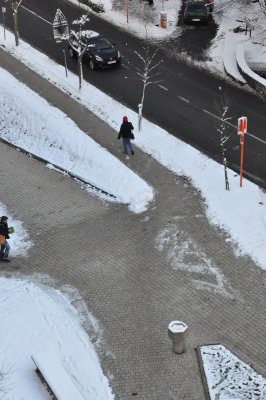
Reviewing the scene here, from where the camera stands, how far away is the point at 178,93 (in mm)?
26688

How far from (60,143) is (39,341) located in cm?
1038

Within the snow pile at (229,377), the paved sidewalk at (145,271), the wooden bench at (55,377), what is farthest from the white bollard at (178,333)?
the wooden bench at (55,377)

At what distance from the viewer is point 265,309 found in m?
15.0

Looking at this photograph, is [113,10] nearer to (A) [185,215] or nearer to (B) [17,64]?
(B) [17,64]

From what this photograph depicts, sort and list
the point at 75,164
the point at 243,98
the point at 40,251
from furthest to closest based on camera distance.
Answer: the point at 243,98
the point at 75,164
the point at 40,251

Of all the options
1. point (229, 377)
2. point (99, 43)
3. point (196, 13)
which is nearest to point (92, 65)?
point (99, 43)

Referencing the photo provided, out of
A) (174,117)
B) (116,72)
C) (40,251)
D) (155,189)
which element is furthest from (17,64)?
(40,251)

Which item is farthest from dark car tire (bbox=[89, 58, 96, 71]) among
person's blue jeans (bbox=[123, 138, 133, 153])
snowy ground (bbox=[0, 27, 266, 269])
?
person's blue jeans (bbox=[123, 138, 133, 153])

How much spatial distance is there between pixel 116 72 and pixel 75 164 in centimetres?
818

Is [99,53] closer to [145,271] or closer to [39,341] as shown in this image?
[145,271]

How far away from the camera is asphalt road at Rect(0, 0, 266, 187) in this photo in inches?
886

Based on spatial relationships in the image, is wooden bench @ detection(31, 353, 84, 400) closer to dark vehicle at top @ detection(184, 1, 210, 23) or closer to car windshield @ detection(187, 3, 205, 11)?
dark vehicle at top @ detection(184, 1, 210, 23)

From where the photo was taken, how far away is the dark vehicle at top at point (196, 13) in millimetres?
33469

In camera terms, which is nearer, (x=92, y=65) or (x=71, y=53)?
(x=92, y=65)
